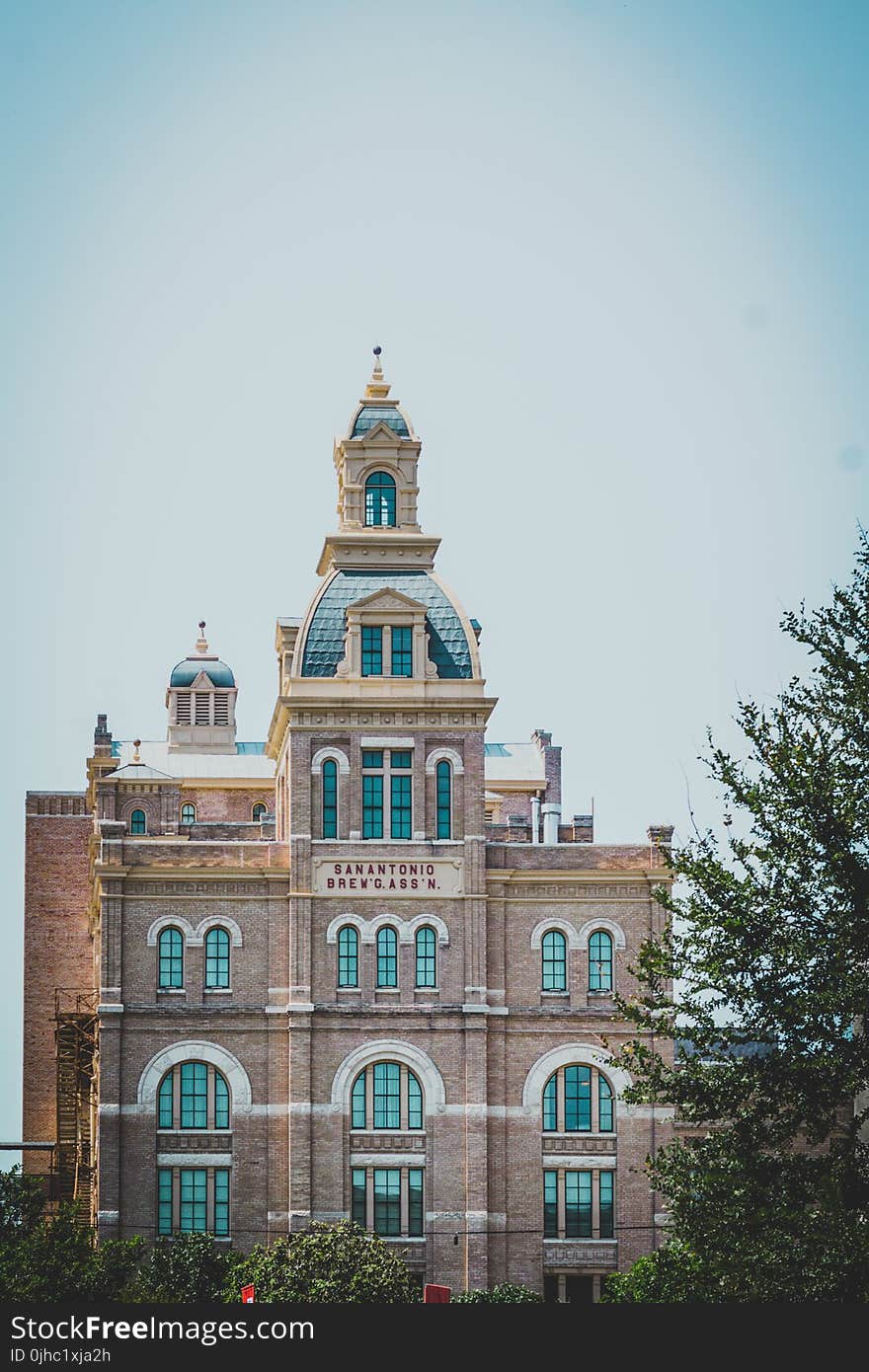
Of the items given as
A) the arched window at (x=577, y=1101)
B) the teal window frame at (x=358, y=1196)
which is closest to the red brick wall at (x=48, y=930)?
the teal window frame at (x=358, y=1196)

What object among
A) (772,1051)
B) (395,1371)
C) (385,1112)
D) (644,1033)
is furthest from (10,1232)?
(395,1371)

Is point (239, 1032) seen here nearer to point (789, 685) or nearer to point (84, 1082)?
point (84, 1082)

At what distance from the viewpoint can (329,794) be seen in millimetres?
80000

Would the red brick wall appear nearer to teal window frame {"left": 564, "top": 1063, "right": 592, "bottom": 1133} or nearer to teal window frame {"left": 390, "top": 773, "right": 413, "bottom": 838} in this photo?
teal window frame {"left": 390, "top": 773, "right": 413, "bottom": 838}

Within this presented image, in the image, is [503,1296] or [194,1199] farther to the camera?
[194,1199]

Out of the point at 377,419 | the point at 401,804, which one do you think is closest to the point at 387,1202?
the point at 401,804

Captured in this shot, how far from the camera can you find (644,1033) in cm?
7969

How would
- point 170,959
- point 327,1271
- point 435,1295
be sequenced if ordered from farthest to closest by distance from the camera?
point 170,959
point 327,1271
point 435,1295

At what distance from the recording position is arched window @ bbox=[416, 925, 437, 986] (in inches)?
3125

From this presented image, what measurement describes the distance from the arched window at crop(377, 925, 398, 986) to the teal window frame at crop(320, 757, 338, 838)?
3494 mm

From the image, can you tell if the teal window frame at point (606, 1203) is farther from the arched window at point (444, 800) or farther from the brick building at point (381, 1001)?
the arched window at point (444, 800)

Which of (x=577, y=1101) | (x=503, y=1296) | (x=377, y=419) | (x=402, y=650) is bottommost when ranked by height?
(x=503, y=1296)

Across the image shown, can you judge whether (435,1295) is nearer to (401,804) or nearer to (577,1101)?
(577,1101)

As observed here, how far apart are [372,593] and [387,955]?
1116cm
